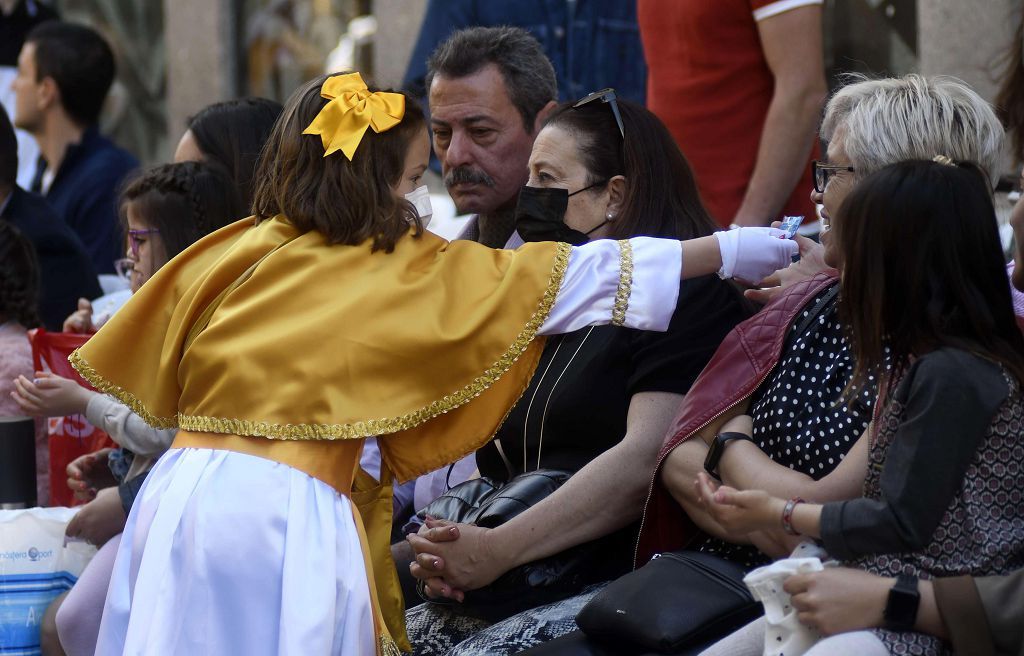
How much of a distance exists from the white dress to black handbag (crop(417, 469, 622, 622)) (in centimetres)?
37

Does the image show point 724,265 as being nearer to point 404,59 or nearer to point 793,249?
point 793,249

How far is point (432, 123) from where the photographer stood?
16.2 ft

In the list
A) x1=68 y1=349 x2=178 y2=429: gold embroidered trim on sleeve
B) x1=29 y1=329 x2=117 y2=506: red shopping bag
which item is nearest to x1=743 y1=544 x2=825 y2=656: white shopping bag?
x1=68 y1=349 x2=178 y2=429: gold embroidered trim on sleeve

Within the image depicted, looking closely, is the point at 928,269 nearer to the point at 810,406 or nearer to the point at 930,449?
the point at 930,449

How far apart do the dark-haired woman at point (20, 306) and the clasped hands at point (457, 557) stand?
1944 mm

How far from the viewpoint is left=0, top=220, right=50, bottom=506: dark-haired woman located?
496 centimetres

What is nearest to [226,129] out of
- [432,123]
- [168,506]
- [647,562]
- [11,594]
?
[432,123]

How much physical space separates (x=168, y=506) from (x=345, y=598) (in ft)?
1.46

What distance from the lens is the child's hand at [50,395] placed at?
4.36m

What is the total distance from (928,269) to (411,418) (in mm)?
1216

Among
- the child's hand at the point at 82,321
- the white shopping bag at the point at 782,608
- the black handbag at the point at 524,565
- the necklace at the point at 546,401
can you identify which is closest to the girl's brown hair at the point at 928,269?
the white shopping bag at the point at 782,608

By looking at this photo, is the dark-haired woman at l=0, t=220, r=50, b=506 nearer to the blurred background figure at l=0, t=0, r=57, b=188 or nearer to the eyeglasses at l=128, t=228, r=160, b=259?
the eyeglasses at l=128, t=228, r=160, b=259

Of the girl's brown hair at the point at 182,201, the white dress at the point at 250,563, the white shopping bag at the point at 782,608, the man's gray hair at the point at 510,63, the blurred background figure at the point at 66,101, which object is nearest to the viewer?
the white shopping bag at the point at 782,608

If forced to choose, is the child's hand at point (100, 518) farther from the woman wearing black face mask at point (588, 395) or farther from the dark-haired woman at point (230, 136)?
the dark-haired woman at point (230, 136)
